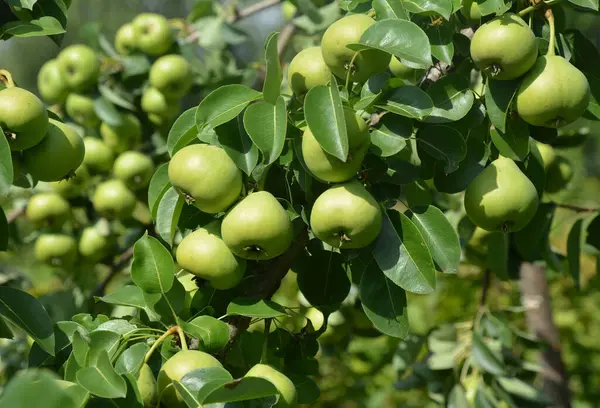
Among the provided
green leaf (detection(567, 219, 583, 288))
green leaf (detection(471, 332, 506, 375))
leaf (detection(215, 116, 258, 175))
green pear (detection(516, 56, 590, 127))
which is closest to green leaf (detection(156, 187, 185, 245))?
leaf (detection(215, 116, 258, 175))

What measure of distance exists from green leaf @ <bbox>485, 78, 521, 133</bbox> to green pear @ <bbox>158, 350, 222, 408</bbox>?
557 mm

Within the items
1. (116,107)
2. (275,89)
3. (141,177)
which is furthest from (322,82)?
(116,107)

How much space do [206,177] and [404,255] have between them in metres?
0.31

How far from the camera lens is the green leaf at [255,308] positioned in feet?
3.46

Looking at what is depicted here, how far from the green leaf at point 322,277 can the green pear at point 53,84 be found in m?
1.26

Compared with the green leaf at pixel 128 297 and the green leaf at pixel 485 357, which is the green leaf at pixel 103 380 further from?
the green leaf at pixel 485 357

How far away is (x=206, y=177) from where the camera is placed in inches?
41.6

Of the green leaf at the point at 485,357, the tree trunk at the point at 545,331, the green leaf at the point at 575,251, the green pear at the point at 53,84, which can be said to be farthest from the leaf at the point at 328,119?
the tree trunk at the point at 545,331

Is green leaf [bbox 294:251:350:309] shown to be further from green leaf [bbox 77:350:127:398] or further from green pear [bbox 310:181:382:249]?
green leaf [bbox 77:350:127:398]

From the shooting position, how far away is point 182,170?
1079 mm

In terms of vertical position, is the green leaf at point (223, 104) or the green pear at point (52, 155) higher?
the green leaf at point (223, 104)

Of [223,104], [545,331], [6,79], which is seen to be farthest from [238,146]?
[545,331]

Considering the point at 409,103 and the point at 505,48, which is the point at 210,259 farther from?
the point at 505,48

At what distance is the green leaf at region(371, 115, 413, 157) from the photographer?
1.08 meters
